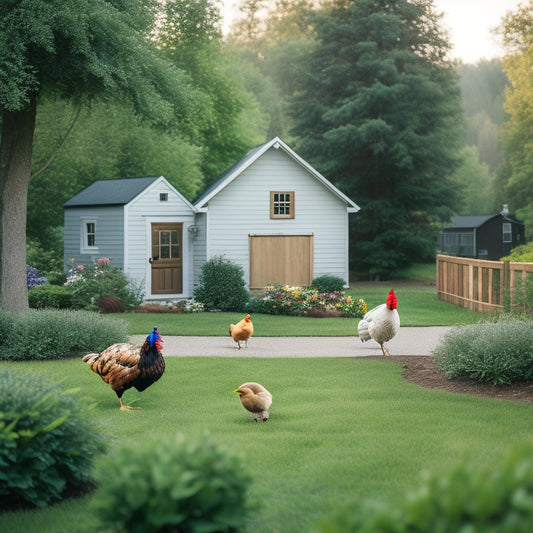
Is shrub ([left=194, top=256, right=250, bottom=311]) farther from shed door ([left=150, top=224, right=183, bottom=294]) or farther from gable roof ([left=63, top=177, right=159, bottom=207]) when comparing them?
gable roof ([left=63, top=177, right=159, bottom=207])

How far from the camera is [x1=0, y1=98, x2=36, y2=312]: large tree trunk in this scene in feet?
60.1

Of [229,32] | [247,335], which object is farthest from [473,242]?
A: [247,335]

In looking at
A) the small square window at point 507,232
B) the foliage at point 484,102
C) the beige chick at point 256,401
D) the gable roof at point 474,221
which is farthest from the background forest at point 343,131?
the foliage at point 484,102

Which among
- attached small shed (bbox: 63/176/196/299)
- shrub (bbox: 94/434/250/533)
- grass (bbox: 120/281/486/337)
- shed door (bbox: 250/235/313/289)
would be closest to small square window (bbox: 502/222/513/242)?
grass (bbox: 120/281/486/337)

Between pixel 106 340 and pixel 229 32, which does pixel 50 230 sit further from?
pixel 229 32

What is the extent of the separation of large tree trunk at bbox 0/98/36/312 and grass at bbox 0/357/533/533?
5335 millimetres

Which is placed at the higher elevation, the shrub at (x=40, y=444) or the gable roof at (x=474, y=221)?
the gable roof at (x=474, y=221)

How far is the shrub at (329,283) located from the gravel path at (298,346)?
8.88m

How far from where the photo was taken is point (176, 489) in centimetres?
366

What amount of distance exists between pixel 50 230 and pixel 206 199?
11.5 metres

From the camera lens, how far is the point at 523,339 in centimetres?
1112

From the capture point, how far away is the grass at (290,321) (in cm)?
1931

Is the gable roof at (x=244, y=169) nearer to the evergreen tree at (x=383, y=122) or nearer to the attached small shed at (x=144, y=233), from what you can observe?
the attached small shed at (x=144, y=233)

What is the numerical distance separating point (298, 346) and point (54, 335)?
15.9 feet
